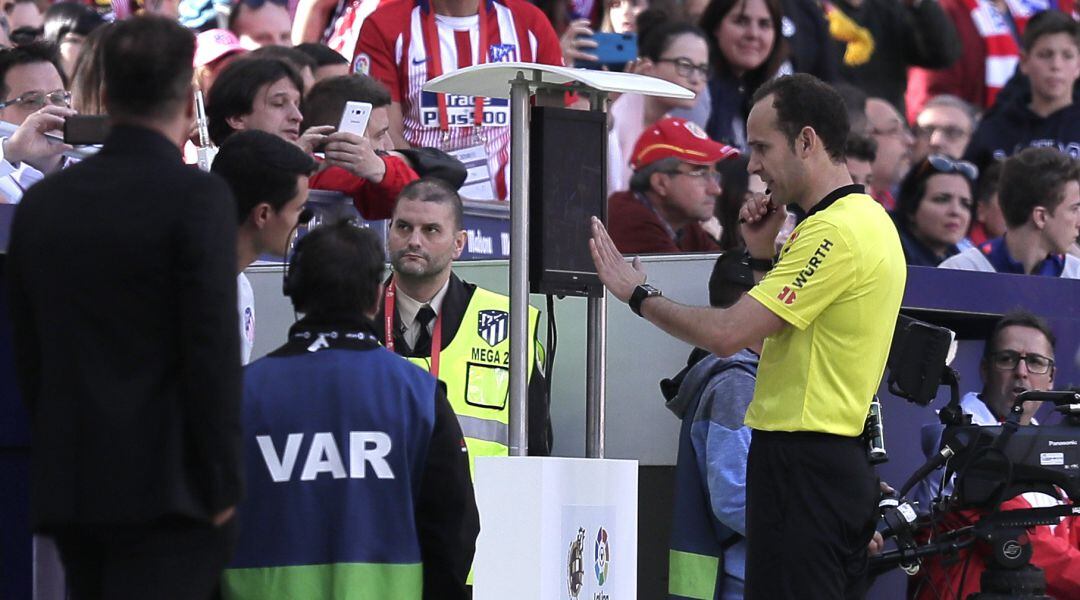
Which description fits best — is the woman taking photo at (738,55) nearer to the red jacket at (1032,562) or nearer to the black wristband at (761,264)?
the red jacket at (1032,562)

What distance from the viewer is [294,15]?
11.0 meters

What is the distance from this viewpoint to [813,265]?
5.74 meters

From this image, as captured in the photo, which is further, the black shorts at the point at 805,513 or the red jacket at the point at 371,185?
the red jacket at the point at 371,185

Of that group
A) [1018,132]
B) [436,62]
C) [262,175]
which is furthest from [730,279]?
[1018,132]

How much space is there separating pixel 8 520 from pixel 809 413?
8.52 feet

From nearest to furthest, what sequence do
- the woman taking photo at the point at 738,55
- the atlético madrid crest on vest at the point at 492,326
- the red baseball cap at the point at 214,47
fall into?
the atlético madrid crest on vest at the point at 492,326
the red baseball cap at the point at 214,47
the woman taking photo at the point at 738,55

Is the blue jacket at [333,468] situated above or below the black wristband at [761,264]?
below

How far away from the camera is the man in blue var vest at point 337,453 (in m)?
4.68

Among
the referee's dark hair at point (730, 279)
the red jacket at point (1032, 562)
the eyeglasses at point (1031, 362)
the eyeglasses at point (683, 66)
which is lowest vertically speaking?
the red jacket at point (1032, 562)

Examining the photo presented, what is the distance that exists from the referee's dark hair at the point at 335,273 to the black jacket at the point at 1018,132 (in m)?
7.61

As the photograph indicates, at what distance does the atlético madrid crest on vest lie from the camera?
7.12 metres

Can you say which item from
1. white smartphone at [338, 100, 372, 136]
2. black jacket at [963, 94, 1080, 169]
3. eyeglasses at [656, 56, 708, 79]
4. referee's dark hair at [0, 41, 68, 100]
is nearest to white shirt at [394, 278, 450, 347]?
white smartphone at [338, 100, 372, 136]

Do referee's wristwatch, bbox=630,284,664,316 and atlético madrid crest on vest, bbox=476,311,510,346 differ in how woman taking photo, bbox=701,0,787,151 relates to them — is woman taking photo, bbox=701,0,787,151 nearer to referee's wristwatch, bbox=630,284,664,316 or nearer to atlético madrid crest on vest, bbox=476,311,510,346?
atlético madrid crest on vest, bbox=476,311,510,346

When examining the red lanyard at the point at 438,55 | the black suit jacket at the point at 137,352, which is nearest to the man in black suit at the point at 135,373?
the black suit jacket at the point at 137,352
